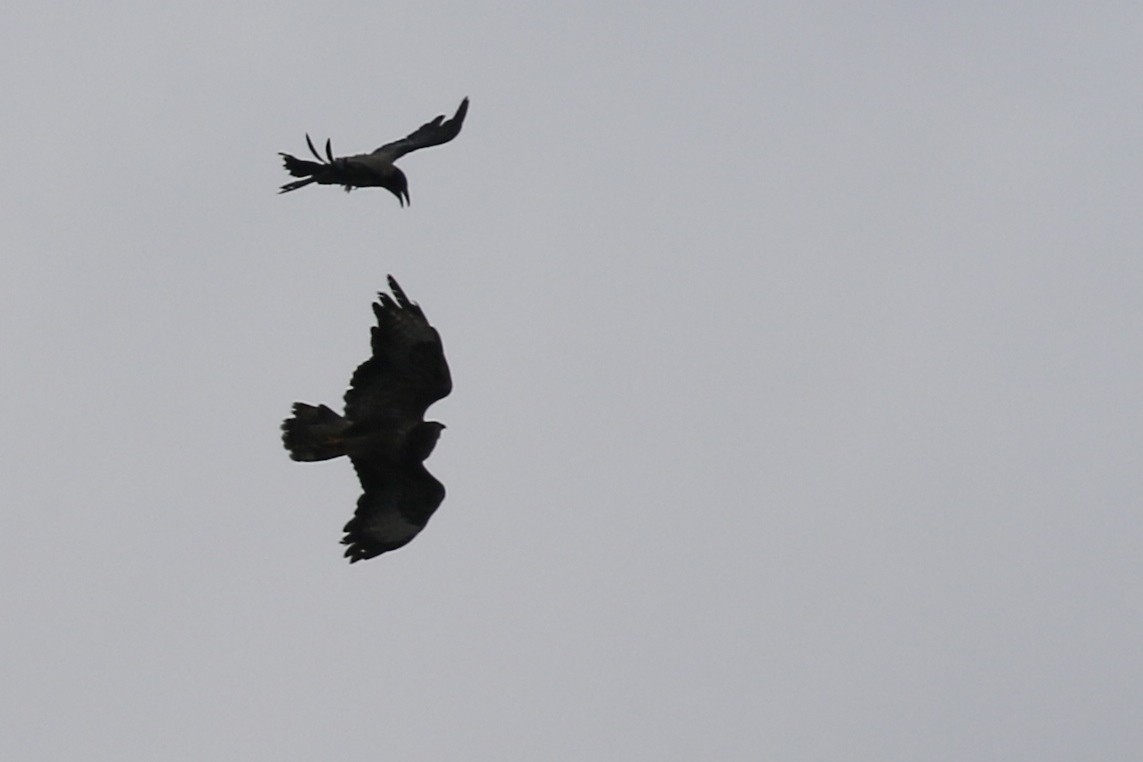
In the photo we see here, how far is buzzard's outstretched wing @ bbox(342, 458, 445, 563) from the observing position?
65.2 ft

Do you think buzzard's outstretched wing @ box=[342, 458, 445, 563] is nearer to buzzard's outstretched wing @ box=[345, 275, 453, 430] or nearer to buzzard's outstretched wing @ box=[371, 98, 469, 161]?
buzzard's outstretched wing @ box=[345, 275, 453, 430]

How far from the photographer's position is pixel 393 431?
19906 millimetres

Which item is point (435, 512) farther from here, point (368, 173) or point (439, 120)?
point (439, 120)

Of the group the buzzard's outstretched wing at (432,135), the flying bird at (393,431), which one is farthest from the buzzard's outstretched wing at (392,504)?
the buzzard's outstretched wing at (432,135)

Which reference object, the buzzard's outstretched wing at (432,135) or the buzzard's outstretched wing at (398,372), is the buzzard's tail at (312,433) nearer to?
the buzzard's outstretched wing at (398,372)

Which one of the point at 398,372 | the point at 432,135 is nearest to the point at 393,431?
the point at 398,372

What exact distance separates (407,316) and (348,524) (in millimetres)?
2102

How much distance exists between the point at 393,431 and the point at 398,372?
23.6 inches

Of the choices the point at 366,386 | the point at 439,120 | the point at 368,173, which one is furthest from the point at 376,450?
the point at 439,120

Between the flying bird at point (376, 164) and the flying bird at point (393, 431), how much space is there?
1.24m

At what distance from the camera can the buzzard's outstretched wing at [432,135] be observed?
2177 centimetres

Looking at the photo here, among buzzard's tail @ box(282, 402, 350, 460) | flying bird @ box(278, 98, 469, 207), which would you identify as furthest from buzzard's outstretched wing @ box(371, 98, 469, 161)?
buzzard's tail @ box(282, 402, 350, 460)

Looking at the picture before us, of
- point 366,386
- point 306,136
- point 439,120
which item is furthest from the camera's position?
point 439,120

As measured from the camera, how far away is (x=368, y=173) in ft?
66.6
